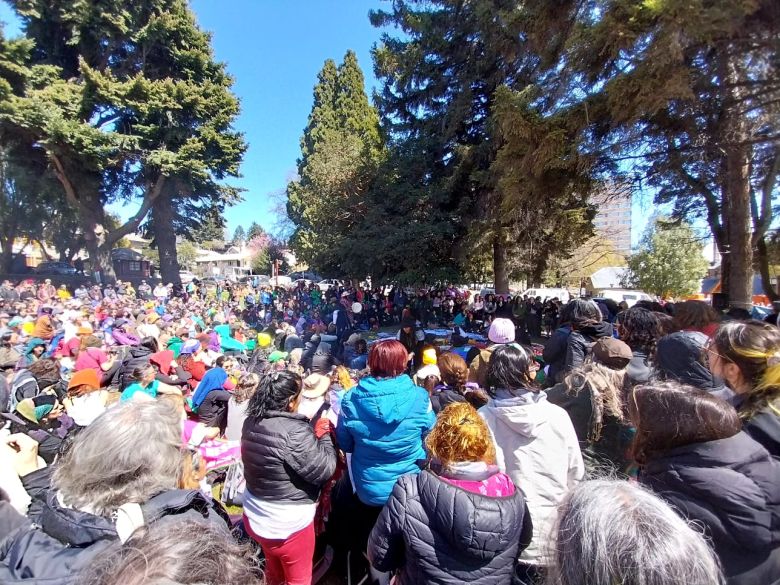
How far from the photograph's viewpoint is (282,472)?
1998 millimetres

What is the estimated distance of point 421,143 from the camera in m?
16.1

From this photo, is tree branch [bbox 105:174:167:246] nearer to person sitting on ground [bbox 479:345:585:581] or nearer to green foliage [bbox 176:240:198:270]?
person sitting on ground [bbox 479:345:585:581]

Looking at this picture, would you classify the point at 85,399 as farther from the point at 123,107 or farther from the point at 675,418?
the point at 123,107

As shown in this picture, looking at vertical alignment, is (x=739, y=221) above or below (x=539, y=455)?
above

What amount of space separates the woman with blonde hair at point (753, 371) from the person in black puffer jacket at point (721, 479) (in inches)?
15.7

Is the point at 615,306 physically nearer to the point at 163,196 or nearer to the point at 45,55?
the point at 163,196

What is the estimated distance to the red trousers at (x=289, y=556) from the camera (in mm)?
2097

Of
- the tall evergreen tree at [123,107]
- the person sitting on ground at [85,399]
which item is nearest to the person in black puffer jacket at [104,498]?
the person sitting on ground at [85,399]

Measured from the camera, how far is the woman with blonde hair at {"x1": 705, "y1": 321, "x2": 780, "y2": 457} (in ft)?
5.42

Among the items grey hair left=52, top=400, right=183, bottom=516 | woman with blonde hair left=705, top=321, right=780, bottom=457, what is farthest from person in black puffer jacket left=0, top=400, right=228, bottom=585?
woman with blonde hair left=705, top=321, right=780, bottom=457

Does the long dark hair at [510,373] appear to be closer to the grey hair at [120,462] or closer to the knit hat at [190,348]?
the grey hair at [120,462]

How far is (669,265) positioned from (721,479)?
116ft

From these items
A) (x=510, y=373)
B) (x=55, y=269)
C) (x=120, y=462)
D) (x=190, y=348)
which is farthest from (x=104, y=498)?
(x=55, y=269)

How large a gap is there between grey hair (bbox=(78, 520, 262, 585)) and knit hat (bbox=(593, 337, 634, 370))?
8.22 ft
